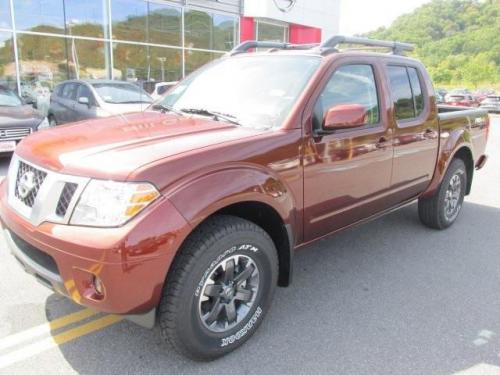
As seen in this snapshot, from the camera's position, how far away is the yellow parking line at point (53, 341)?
2680mm

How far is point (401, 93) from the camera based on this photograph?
4.11 m

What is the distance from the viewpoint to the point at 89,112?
9742mm

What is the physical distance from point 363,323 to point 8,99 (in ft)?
27.4

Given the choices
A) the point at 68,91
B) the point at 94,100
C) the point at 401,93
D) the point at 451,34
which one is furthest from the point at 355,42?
the point at 451,34

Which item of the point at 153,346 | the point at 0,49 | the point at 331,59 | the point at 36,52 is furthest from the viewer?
the point at 36,52

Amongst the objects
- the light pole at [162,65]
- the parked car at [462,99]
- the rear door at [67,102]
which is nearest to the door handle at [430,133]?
the rear door at [67,102]

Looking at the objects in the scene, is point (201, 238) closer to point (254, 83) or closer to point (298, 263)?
point (254, 83)

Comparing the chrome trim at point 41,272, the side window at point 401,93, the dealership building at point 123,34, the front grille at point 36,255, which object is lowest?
the chrome trim at point 41,272

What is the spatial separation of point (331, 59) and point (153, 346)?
2.37 m

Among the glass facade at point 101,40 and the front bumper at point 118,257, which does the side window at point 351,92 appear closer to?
the front bumper at point 118,257

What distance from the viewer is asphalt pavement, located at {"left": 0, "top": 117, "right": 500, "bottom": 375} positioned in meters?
2.70

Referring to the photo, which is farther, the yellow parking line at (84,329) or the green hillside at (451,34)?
the green hillside at (451,34)

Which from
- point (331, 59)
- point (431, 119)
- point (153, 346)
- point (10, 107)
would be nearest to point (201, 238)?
point (153, 346)

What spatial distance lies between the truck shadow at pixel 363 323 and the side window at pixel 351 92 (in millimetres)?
1351
